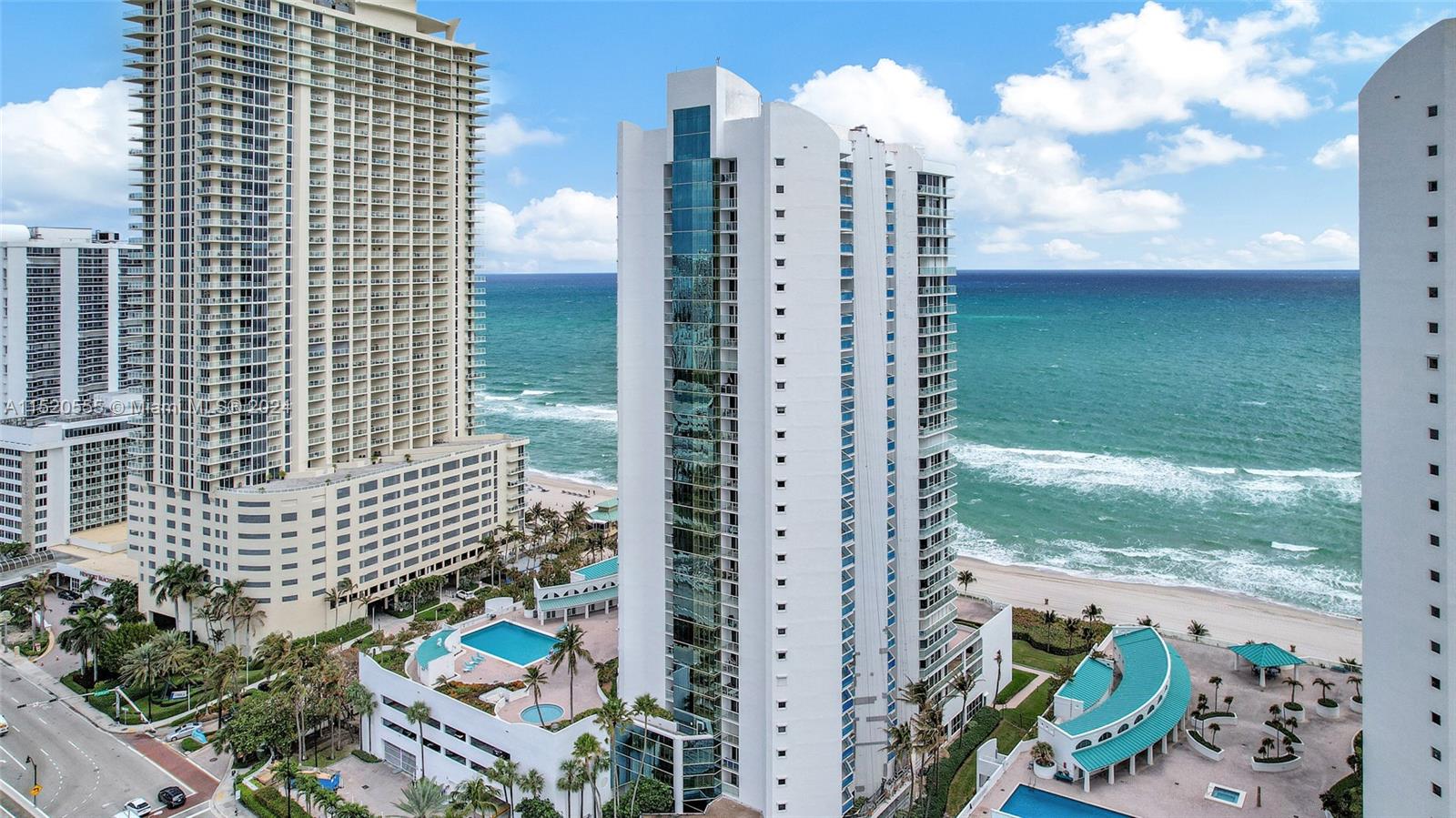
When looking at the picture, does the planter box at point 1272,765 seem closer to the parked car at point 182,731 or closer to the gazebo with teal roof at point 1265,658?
the gazebo with teal roof at point 1265,658

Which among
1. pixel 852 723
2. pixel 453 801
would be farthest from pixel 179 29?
pixel 852 723

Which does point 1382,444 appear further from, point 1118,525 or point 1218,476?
point 1218,476

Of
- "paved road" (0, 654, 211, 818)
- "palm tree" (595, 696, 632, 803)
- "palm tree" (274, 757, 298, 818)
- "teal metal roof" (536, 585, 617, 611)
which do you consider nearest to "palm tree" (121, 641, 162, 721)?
"paved road" (0, 654, 211, 818)

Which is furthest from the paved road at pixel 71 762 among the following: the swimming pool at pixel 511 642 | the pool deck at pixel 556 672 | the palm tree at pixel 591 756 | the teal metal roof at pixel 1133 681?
the teal metal roof at pixel 1133 681

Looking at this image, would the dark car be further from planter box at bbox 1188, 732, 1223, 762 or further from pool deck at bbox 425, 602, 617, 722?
planter box at bbox 1188, 732, 1223, 762

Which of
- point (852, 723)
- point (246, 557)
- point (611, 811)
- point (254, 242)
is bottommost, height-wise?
point (611, 811)

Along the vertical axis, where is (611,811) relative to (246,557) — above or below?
below
